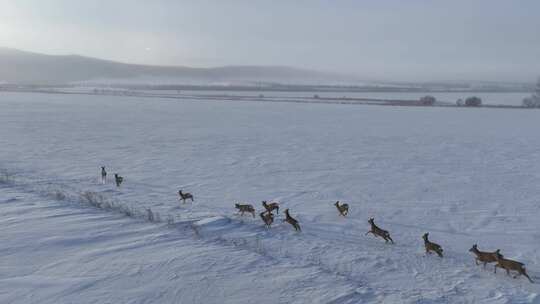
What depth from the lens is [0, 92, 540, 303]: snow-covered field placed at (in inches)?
267

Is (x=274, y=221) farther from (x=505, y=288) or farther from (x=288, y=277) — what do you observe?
(x=505, y=288)

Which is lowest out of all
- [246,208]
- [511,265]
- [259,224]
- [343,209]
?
[259,224]

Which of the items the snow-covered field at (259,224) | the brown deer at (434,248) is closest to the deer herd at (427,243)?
the brown deer at (434,248)

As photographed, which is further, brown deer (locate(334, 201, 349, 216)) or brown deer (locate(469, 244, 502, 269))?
brown deer (locate(334, 201, 349, 216))

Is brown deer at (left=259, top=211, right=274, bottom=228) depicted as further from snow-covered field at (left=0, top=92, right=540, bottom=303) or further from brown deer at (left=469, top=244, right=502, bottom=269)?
brown deer at (left=469, top=244, right=502, bottom=269)

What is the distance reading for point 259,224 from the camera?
10391 millimetres

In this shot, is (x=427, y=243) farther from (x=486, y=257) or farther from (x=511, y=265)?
(x=511, y=265)

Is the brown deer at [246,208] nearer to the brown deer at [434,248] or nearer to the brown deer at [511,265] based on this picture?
the brown deer at [434,248]

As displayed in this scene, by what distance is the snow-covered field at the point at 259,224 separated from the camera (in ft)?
22.2

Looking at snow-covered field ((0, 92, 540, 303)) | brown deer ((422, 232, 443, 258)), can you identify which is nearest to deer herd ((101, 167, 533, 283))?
brown deer ((422, 232, 443, 258))

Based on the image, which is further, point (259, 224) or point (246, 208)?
point (246, 208)

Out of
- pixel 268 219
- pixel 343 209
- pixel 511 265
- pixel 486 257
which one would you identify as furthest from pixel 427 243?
pixel 268 219

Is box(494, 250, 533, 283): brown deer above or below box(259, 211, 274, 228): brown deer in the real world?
above

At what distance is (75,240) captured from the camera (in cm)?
848
